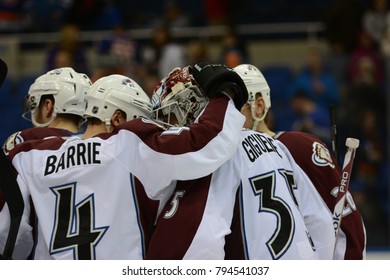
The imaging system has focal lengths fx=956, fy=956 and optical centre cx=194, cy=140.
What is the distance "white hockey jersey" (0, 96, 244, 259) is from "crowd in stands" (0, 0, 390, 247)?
264cm

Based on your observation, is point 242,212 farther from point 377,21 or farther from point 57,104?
point 377,21

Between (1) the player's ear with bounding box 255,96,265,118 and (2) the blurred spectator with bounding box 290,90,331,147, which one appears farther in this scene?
(2) the blurred spectator with bounding box 290,90,331,147

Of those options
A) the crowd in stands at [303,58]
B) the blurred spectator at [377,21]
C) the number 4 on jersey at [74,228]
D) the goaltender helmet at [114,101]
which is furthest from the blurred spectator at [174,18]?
the number 4 on jersey at [74,228]

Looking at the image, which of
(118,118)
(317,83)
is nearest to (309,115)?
(317,83)

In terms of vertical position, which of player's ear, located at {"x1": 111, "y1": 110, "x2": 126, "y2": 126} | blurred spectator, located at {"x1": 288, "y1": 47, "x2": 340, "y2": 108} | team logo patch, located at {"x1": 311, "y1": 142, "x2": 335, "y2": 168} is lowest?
team logo patch, located at {"x1": 311, "y1": 142, "x2": 335, "y2": 168}

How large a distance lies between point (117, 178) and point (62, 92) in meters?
0.84

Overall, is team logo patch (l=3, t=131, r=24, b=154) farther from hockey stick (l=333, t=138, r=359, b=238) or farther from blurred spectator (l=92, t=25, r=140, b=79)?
blurred spectator (l=92, t=25, r=140, b=79)

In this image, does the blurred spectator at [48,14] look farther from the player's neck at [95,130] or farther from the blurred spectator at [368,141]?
the player's neck at [95,130]

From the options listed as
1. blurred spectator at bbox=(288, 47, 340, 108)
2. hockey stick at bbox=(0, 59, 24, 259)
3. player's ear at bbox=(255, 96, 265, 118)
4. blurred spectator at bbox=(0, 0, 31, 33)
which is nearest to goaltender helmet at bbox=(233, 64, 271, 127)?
player's ear at bbox=(255, 96, 265, 118)

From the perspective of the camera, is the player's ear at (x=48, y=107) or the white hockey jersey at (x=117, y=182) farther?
the player's ear at (x=48, y=107)

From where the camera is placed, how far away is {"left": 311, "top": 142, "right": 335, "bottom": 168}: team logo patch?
4.28 metres

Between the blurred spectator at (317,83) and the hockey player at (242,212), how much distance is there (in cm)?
417

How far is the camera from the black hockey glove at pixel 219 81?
12.3 ft

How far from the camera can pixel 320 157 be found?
14.1ft
